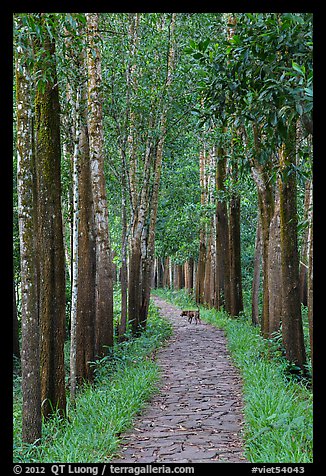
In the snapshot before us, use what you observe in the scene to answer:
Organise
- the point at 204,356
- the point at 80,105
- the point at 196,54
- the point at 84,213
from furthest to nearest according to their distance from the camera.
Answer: the point at 204,356 < the point at 84,213 < the point at 80,105 < the point at 196,54

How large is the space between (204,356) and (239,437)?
6129 mm

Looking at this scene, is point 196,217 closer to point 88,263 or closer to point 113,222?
point 113,222

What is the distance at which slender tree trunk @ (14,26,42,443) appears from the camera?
634 cm

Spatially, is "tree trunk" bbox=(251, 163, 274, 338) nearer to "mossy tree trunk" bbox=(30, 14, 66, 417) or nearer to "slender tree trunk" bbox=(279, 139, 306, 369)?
"slender tree trunk" bbox=(279, 139, 306, 369)

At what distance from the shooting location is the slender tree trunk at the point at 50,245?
7.64 metres

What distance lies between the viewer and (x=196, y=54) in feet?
22.1

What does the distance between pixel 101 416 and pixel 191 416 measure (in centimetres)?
132

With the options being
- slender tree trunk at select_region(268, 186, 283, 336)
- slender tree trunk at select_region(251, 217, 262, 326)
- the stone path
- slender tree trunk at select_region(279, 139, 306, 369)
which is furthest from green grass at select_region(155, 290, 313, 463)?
slender tree trunk at select_region(251, 217, 262, 326)

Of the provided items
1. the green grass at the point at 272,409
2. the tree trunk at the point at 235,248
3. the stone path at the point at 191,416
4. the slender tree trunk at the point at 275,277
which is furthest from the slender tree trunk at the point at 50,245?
the tree trunk at the point at 235,248

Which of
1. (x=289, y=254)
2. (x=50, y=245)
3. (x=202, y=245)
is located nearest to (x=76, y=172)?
(x=50, y=245)

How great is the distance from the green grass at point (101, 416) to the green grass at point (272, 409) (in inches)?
61.6

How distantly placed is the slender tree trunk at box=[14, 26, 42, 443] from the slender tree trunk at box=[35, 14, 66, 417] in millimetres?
1098

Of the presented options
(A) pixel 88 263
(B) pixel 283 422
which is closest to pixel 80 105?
(A) pixel 88 263
